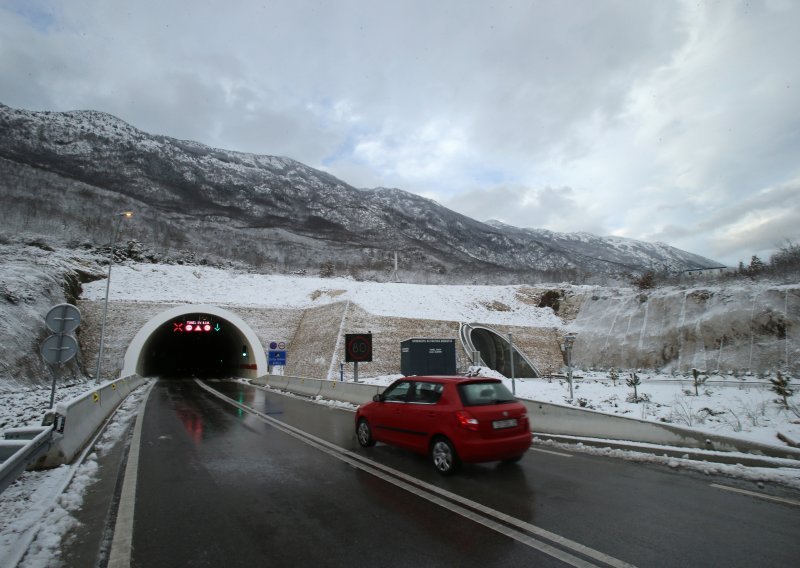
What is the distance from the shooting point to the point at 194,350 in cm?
5869

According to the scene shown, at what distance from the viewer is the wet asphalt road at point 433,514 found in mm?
3820

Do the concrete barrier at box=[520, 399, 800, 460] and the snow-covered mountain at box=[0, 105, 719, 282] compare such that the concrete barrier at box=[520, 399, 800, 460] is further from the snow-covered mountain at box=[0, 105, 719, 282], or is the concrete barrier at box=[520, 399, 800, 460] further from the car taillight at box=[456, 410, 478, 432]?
the snow-covered mountain at box=[0, 105, 719, 282]

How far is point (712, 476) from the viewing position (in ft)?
20.8

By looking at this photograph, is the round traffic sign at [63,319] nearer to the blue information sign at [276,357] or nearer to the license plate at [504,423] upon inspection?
the license plate at [504,423]

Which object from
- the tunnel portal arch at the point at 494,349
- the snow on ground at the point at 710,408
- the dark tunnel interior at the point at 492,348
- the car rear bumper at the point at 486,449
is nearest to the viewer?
the car rear bumper at the point at 486,449

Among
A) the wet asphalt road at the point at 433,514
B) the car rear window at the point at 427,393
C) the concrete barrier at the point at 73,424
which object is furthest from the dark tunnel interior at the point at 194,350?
the car rear window at the point at 427,393

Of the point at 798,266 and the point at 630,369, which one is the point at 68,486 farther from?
the point at 798,266

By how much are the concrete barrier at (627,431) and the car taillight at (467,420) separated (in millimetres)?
4109

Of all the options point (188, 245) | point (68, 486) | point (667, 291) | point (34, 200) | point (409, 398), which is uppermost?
point (34, 200)

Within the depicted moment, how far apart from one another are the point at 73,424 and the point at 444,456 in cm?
751

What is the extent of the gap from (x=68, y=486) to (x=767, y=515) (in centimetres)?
919

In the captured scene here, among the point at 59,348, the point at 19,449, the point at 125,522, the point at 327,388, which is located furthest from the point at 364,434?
the point at 327,388

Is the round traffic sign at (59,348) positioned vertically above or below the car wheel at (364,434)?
above

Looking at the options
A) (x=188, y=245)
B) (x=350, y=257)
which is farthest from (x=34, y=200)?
(x=350, y=257)
